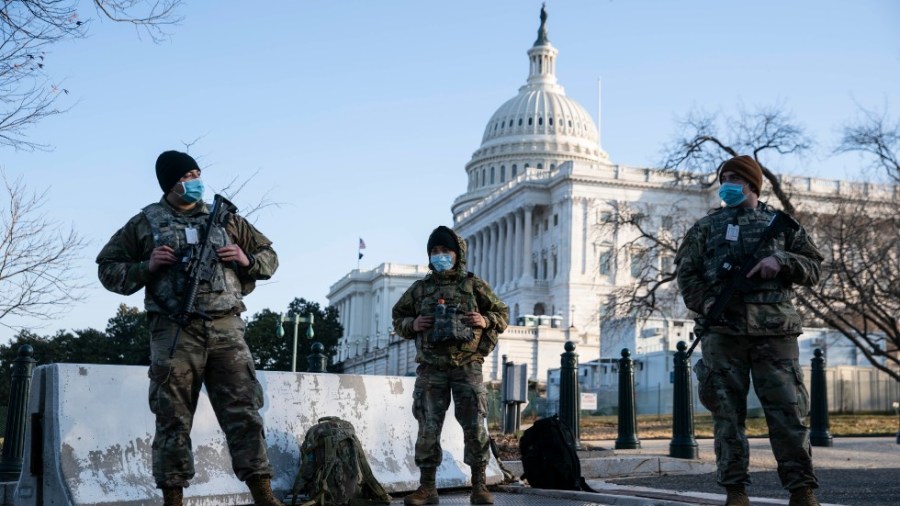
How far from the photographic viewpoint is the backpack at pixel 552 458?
968cm

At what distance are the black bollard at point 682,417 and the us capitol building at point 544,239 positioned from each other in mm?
27572

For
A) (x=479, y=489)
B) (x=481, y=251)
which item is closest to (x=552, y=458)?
(x=479, y=489)

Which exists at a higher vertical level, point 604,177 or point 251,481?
point 604,177

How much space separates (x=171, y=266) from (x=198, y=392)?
723 millimetres

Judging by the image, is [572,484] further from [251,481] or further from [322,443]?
[251,481]

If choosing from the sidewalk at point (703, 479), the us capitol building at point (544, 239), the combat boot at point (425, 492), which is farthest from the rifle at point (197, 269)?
the us capitol building at point (544, 239)

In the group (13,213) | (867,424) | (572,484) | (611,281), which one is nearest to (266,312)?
(611,281)

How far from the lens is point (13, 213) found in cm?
1781

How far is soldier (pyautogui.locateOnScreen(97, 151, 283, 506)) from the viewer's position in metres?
7.02

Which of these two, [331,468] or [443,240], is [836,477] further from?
[331,468]

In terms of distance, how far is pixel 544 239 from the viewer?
11175cm

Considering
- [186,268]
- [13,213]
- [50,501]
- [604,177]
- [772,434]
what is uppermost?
[604,177]

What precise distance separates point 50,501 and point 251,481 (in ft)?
4.41

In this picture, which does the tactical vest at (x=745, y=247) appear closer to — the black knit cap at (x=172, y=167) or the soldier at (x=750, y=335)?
the soldier at (x=750, y=335)
